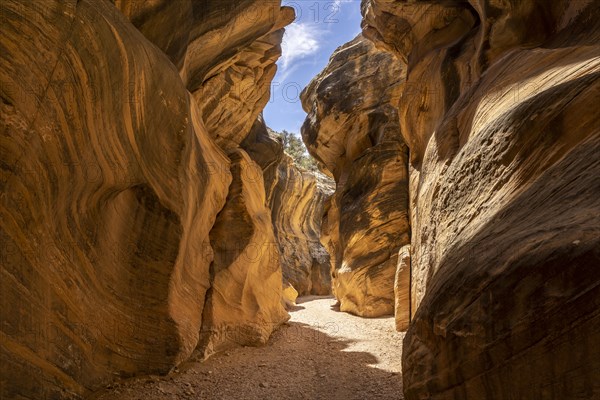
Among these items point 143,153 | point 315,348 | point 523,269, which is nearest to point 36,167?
point 143,153

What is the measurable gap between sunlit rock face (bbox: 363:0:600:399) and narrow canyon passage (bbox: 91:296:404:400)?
1.91 m

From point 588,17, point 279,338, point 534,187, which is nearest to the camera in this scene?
point 534,187

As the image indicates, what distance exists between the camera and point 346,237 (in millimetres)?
17859

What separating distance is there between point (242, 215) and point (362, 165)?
30.6ft

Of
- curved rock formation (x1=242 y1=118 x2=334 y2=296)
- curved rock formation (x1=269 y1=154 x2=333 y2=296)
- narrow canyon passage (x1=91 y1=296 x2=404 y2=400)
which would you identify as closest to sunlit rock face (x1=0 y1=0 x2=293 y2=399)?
narrow canyon passage (x1=91 y1=296 x2=404 y2=400)

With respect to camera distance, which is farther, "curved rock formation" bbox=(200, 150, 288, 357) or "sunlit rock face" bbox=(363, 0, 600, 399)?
"curved rock formation" bbox=(200, 150, 288, 357)

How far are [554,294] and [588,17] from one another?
215 inches

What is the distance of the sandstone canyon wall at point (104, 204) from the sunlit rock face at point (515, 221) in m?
4.34

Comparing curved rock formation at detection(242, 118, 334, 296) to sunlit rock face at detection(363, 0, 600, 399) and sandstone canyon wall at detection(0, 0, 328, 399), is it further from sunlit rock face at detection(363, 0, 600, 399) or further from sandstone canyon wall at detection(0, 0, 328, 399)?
sunlit rock face at detection(363, 0, 600, 399)

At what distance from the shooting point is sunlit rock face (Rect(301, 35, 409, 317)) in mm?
16234

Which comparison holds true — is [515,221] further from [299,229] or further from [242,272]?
[299,229]

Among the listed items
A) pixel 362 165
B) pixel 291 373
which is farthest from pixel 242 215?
pixel 362 165

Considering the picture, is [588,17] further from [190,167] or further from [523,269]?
[190,167]

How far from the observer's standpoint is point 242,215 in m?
10.8
